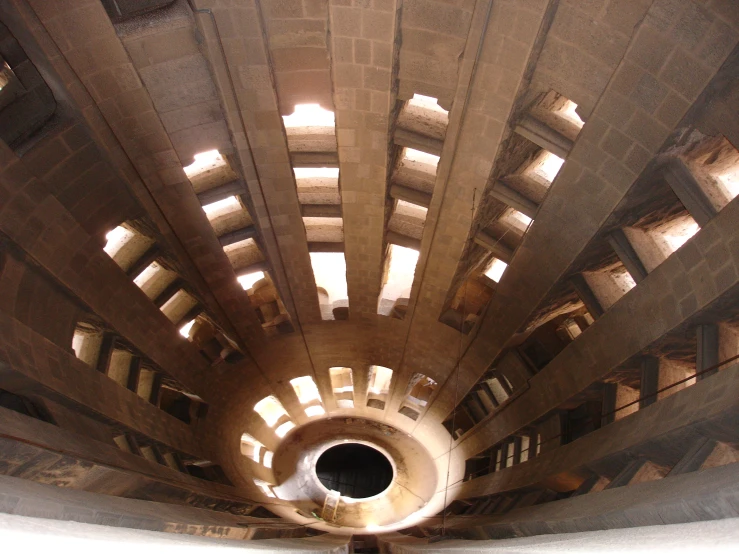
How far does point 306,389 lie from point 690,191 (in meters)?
16.4

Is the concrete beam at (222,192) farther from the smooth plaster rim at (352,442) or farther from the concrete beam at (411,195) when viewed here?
the smooth plaster rim at (352,442)

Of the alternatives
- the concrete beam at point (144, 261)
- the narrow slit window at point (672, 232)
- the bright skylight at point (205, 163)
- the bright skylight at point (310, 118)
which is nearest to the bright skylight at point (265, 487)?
the concrete beam at point (144, 261)

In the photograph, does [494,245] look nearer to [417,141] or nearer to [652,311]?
[417,141]

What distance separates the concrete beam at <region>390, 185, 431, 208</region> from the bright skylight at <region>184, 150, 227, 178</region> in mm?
3147

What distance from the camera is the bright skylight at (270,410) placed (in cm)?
2120

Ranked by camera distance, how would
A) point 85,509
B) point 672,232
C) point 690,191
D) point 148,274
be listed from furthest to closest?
point 148,274
point 672,232
point 690,191
point 85,509

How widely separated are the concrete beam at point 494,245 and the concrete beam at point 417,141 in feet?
7.54

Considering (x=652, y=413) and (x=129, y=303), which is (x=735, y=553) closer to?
(x=652, y=413)

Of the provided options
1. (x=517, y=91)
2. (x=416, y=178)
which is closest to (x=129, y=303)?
(x=416, y=178)

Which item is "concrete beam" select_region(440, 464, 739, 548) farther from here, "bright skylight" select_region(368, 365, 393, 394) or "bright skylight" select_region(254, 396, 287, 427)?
"bright skylight" select_region(254, 396, 287, 427)

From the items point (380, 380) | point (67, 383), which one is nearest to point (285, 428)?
point (380, 380)

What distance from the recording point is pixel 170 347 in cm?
1365

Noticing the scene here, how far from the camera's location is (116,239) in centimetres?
1151

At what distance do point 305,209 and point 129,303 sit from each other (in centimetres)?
380
